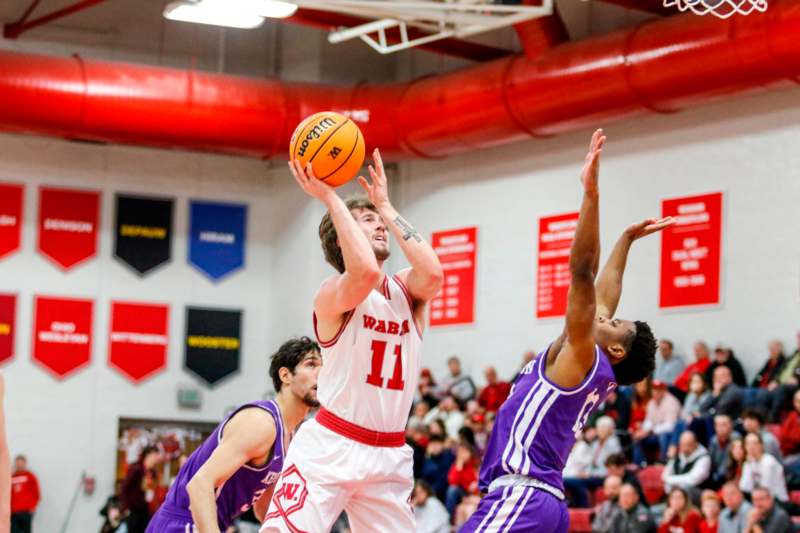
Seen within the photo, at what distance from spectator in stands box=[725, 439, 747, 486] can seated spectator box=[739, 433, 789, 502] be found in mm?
134

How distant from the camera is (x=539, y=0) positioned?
62.2ft

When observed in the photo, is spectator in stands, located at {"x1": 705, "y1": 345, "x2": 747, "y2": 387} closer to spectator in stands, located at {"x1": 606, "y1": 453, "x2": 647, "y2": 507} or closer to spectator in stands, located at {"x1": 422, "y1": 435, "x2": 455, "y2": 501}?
spectator in stands, located at {"x1": 606, "y1": 453, "x2": 647, "y2": 507}

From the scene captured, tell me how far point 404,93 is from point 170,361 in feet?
21.0

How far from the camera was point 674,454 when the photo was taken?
16.6 m

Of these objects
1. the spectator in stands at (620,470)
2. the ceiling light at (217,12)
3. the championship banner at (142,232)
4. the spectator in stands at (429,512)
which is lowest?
the spectator in stands at (429,512)

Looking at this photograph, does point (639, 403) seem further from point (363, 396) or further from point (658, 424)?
point (363, 396)

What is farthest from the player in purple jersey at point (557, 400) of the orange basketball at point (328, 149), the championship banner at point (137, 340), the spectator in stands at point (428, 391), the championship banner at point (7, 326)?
the championship banner at point (137, 340)

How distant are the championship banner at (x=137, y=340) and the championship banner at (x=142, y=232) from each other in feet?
2.38

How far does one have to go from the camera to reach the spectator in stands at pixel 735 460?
50.9ft

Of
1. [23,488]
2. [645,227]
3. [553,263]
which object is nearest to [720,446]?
[553,263]

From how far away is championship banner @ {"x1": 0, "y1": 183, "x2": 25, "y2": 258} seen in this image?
23062 mm

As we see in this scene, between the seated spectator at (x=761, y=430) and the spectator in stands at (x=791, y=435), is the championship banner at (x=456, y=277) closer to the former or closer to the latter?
the spectator in stands at (x=791, y=435)

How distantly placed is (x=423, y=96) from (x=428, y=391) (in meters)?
4.67

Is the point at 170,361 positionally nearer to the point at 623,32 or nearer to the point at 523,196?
the point at 523,196
